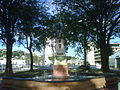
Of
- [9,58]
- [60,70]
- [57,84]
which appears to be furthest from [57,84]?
[9,58]

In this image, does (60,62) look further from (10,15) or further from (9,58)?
(10,15)

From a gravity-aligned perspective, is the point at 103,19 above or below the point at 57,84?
above

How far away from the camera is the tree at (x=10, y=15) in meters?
25.2

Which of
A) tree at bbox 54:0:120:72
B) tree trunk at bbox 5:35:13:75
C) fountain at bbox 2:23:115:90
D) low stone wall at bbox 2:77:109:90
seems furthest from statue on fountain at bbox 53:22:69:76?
Answer: tree trunk at bbox 5:35:13:75

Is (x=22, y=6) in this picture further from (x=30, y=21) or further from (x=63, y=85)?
(x=63, y=85)

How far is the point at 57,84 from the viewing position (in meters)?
11.1

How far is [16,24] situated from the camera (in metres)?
28.5

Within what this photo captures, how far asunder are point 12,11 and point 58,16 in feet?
22.2

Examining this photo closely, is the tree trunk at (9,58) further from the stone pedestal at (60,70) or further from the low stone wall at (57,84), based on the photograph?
the low stone wall at (57,84)

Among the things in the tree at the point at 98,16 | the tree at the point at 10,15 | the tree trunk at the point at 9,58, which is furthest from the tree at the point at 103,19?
the tree trunk at the point at 9,58

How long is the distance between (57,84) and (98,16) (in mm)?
16775

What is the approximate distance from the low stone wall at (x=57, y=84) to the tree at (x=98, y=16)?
40.9 ft

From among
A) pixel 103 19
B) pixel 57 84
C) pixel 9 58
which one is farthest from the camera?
pixel 103 19

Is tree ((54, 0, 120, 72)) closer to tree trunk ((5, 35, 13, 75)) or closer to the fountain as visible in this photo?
tree trunk ((5, 35, 13, 75))
